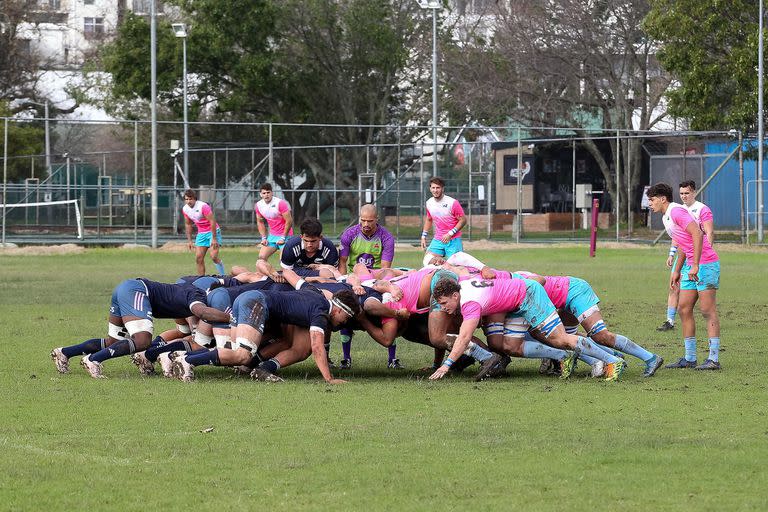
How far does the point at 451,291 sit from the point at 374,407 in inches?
70.4

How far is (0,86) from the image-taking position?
6619cm

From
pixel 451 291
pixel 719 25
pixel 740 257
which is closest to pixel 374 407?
pixel 451 291

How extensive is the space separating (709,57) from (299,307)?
36.0 meters

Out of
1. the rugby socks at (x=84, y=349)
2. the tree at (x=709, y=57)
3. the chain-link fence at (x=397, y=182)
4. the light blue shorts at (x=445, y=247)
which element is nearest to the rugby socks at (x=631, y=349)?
the rugby socks at (x=84, y=349)

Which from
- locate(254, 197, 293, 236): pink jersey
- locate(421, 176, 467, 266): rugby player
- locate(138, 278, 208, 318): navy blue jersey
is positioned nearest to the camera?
locate(138, 278, 208, 318): navy blue jersey

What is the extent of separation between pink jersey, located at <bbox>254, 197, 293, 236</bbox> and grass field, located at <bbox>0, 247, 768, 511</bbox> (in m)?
10.7

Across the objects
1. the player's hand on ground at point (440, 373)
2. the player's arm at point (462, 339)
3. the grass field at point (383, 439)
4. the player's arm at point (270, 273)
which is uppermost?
the player's arm at point (270, 273)

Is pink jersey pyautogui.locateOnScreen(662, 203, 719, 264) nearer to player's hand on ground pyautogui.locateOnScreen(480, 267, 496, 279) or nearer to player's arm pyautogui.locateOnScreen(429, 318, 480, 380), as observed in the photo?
player's hand on ground pyautogui.locateOnScreen(480, 267, 496, 279)

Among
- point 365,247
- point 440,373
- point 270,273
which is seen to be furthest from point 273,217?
point 440,373

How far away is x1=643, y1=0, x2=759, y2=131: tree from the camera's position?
44.3 m

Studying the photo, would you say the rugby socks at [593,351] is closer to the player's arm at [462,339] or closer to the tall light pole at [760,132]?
the player's arm at [462,339]

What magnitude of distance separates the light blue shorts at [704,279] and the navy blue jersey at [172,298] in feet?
17.2

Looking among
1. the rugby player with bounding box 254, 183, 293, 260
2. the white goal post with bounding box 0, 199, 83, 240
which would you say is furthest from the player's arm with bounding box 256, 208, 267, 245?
the white goal post with bounding box 0, 199, 83, 240

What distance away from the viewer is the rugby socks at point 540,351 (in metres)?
12.7
